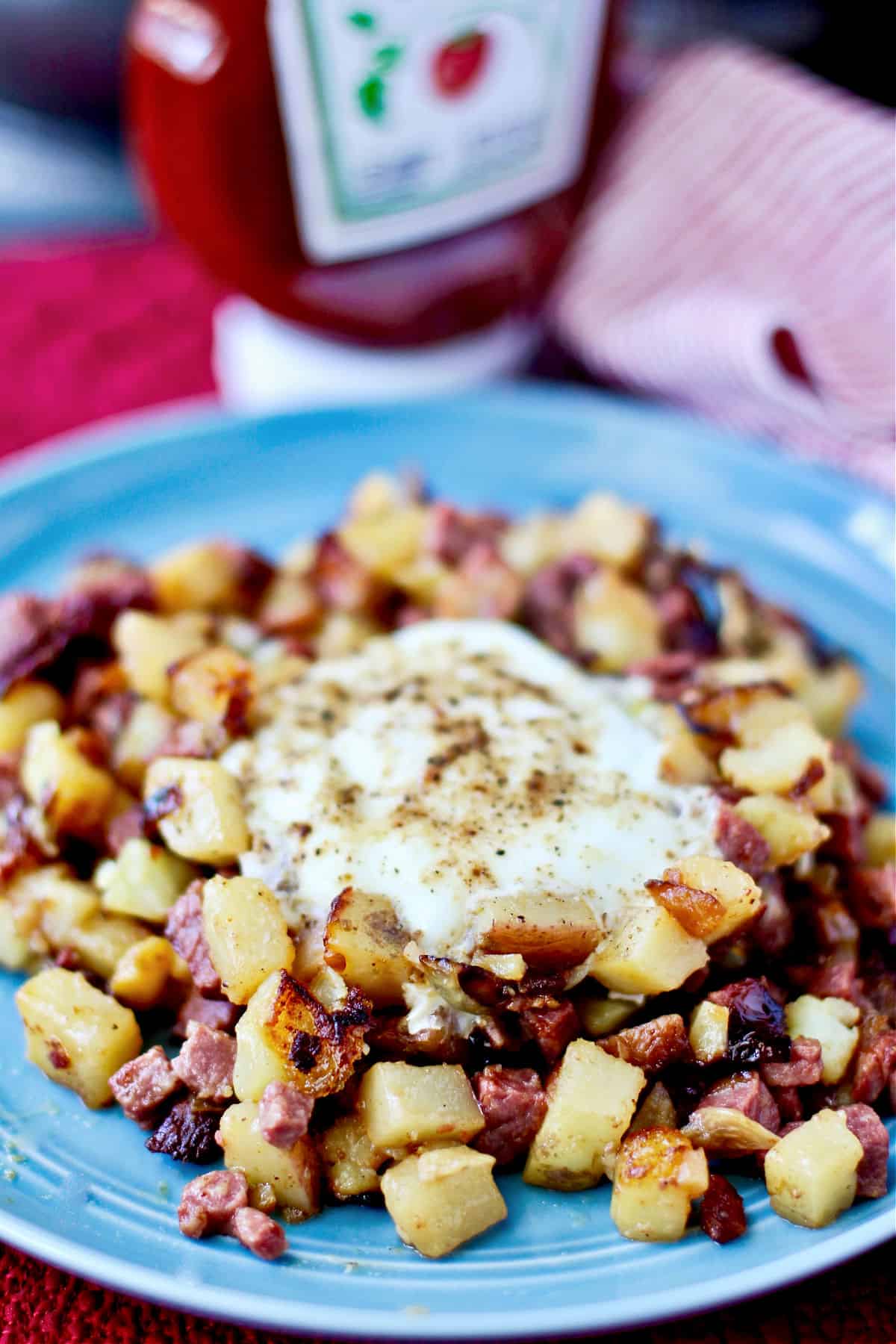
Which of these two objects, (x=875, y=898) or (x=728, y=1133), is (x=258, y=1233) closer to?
(x=728, y=1133)

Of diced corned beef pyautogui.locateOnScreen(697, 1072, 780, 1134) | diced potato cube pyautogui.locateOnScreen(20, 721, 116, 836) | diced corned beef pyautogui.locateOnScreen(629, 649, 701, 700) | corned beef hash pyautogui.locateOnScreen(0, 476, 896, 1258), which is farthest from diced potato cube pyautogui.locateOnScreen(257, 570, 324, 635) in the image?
diced corned beef pyautogui.locateOnScreen(697, 1072, 780, 1134)

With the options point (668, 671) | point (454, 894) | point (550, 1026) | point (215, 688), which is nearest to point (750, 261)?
point (668, 671)

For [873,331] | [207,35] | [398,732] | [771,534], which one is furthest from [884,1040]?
[207,35]

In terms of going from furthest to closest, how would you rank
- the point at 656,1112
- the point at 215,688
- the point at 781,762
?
1. the point at 215,688
2. the point at 781,762
3. the point at 656,1112

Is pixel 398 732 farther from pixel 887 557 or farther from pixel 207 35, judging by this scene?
pixel 207 35

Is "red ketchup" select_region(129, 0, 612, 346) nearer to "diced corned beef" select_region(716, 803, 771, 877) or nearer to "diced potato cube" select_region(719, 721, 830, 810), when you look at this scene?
"diced potato cube" select_region(719, 721, 830, 810)

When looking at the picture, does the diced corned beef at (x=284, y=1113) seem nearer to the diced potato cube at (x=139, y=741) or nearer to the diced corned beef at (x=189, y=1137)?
the diced corned beef at (x=189, y=1137)

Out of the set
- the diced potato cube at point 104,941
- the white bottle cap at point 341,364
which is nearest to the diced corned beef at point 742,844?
the diced potato cube at point 104,941
